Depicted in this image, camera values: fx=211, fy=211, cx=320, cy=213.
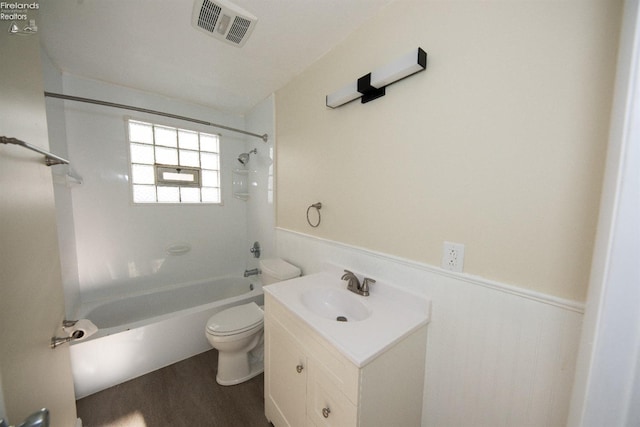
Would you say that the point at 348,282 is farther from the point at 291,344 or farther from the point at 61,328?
Answer: the point at 61,328

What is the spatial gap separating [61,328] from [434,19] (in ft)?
7.04

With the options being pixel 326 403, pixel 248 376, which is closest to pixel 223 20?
pixel 326 403

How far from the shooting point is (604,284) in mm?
518

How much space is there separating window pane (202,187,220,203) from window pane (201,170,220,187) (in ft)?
0.17

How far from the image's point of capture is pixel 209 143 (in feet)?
8.58

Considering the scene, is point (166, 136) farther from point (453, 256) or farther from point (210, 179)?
point (453, 256)

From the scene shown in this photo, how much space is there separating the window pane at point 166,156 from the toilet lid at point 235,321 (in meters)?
1.80

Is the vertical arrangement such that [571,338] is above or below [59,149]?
below

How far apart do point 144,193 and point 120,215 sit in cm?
30

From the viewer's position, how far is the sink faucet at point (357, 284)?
1199 mm

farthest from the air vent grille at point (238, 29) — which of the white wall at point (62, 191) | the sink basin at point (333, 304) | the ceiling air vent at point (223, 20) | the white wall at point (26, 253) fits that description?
the sink basin at point (333, 304)

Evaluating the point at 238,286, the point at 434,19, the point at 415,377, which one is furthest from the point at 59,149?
the point at 415,377

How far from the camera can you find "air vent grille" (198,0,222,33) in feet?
3.72

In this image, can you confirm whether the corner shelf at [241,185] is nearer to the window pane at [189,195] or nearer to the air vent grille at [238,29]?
the window pane at [189,195]
